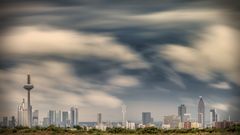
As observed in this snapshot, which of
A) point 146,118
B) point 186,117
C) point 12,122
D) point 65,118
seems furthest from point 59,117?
point 186,117

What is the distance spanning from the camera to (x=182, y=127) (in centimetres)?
1695

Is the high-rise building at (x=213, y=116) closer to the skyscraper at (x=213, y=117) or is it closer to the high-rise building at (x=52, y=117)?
the skyscraper at (x=213, y=117)

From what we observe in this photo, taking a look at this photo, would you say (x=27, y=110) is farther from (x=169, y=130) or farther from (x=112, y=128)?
(x=169, y=130)

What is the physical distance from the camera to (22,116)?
16438mm

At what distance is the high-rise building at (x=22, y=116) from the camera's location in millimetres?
16006

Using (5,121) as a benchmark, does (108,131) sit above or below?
below

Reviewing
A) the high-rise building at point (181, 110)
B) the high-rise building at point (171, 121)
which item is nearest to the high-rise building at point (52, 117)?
the high-rise building at point (171, 121)

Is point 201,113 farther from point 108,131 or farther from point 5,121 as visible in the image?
point 5,121

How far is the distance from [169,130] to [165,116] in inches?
39.3

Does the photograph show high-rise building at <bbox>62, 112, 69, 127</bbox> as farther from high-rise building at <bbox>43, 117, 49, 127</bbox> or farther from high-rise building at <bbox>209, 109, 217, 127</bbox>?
high-rise building at <bbox>209, 109, 217, 127</bbox>

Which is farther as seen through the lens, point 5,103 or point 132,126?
point 132,126

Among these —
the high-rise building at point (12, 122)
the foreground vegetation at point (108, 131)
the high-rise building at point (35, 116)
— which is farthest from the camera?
the foreground vegetation at point (108, 131)

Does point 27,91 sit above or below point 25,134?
above

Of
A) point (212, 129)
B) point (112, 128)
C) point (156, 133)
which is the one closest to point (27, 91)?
point (112, 128)
